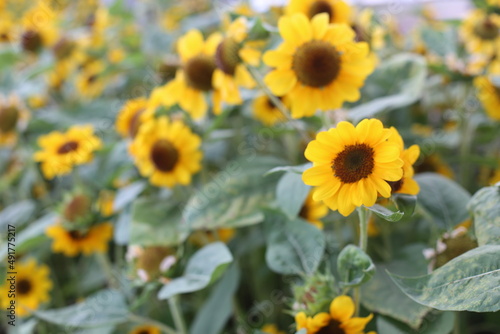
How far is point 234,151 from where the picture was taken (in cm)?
99

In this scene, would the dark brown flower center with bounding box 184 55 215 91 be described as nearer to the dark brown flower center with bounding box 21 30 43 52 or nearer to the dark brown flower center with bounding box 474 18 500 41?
the dark brown flower center with bounding box 474 18 500 41

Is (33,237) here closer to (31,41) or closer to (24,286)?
(24,286)

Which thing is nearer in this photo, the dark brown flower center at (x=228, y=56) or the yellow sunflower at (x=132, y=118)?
the dark brown flower center at (x=228, y=56)

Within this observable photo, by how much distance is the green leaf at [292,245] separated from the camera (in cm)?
53

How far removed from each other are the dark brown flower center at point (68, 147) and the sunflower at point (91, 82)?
16.9 inches

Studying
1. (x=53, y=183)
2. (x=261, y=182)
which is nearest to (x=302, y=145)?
(x=261, y=182)

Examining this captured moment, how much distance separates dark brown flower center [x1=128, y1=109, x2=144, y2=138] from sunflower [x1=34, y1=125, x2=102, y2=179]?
0.11 m

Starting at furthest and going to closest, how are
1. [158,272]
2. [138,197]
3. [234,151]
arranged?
[234,151], [138,197], [158,272]

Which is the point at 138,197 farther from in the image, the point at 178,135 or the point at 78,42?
the point at 78,42

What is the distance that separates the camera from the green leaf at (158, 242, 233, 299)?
1.74 feet

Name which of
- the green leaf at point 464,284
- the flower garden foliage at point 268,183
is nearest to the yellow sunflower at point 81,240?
the flower garden foliage at point 268,183

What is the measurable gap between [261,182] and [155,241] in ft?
0.51

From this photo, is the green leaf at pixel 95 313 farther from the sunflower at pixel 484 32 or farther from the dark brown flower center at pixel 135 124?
the sunflower at pixel 484 32

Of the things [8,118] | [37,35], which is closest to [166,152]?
[8,118]
